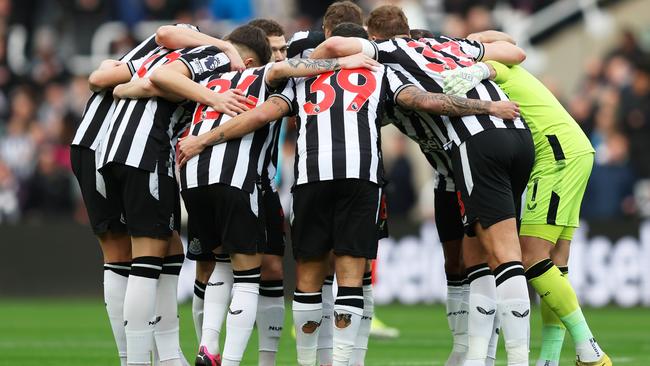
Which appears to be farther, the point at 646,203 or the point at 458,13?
the point at 458,13

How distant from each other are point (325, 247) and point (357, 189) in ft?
1.42

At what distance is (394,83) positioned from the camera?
27.1 ft

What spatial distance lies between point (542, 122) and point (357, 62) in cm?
140

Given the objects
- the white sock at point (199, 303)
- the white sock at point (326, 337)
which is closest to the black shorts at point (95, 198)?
the white sock at point (199, 303)

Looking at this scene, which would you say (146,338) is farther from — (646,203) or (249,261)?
(646,203)

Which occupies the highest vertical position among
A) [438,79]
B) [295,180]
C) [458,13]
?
[458,13]

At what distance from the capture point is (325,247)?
8.09m

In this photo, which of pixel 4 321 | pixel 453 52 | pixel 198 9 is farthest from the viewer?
pixel 198 9

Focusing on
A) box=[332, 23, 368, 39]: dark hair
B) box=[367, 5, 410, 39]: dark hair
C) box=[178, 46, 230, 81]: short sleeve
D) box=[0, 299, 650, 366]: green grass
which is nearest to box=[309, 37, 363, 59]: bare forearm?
box=[332, 23, 368, 39]: dark hair

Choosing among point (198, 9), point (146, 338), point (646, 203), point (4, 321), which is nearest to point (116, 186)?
point (146, 338)

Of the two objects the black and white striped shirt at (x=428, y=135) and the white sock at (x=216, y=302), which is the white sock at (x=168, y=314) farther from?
the black and white striped shirt at (x=428, y=135)

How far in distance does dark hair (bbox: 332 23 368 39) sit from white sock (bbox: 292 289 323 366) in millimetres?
1720

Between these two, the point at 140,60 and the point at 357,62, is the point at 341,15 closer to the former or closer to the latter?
the point at 357,62

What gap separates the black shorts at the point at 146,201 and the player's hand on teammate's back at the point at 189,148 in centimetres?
15
